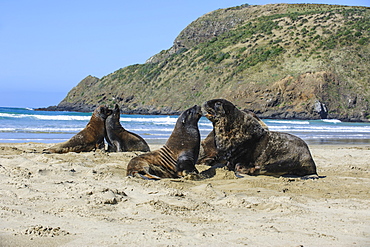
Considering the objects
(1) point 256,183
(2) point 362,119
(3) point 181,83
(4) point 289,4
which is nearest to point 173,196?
(1) point 256,183

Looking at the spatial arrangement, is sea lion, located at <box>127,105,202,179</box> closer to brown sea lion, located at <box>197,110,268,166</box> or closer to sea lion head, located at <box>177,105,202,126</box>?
sea lion head, located at <box>177,105,202,126</box>

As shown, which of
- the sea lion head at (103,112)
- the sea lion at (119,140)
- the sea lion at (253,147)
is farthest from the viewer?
the sea lion head at (103,112)

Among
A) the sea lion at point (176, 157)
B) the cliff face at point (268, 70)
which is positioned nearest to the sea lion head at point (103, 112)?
the sea lion at point (176, 157)

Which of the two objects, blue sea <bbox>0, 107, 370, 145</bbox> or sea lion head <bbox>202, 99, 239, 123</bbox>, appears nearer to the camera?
sea lion head <bbox>202, 99, 239, 123</bbox>

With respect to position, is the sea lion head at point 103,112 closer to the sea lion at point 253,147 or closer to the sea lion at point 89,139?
the sea lion at point 89,139

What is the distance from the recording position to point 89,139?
10836mm

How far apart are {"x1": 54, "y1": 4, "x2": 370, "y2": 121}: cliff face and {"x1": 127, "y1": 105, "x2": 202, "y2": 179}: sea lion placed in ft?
142

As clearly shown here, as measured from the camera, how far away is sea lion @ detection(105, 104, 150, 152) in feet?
35.9

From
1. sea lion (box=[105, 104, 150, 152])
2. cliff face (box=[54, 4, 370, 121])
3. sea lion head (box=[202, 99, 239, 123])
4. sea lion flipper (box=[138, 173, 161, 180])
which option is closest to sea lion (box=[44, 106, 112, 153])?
sea lion (box=[105, 104, 150, 152])

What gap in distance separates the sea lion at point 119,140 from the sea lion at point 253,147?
12.7 feet

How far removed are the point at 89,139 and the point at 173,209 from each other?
6704 millimetres

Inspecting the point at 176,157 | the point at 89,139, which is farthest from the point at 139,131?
the point at 176,157

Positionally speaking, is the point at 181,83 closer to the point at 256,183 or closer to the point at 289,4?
the point at 289,4

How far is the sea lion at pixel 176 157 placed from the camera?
7.09 m
